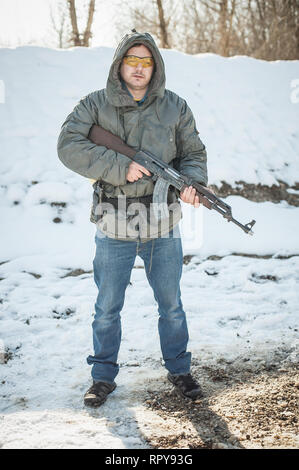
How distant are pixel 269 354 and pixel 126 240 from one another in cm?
167

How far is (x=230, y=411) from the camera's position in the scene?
2625 mm

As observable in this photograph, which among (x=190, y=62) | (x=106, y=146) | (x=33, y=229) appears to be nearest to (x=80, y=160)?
(x=106, y=146)

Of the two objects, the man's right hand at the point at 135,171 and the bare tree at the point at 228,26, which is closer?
the man's right hand at the point at 135,171

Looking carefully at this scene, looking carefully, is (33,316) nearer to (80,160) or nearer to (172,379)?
(172,379)

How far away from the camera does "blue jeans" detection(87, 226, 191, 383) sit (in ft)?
9.07

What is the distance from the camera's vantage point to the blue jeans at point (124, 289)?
109 inches

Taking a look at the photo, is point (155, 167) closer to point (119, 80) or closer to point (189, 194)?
point (189, 194)

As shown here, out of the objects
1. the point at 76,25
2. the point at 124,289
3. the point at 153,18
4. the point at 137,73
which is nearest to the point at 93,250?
the point at 124,289

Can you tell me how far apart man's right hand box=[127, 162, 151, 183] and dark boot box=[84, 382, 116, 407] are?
1487 millimetres

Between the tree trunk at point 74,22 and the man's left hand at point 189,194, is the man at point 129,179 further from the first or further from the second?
the tree trunk at point 74,22

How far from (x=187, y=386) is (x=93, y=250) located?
10.5 ft

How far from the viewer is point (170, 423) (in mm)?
2502

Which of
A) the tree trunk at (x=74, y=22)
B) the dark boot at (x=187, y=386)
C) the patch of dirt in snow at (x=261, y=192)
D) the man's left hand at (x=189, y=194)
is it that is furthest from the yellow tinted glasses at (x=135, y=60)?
the tree trunk at (x=74, y=22)

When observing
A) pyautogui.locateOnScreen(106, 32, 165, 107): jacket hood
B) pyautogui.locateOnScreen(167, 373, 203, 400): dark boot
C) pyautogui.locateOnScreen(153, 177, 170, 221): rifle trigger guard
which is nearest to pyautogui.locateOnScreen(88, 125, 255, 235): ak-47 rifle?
pyautogui.locateOnScreen(153, 177, 170, 221): rifle trigger guard
